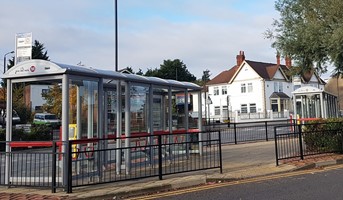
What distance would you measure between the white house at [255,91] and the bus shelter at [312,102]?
1228 inches

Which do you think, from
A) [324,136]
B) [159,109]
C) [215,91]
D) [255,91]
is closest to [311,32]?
[324,136]

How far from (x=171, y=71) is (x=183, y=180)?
88316 mm

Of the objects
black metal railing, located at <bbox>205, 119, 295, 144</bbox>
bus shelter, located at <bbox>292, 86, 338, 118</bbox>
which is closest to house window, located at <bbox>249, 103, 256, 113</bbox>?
bus shelter, located at <bbox>292, 86, 338, 118</bbox>

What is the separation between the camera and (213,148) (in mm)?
11023

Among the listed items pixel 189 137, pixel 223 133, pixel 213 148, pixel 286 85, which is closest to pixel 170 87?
pixel 189 137

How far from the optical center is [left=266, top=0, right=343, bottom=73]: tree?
579 inches

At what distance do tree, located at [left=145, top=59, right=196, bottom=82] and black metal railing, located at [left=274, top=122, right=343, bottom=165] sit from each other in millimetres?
80055

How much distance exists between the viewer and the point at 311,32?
1523 cm

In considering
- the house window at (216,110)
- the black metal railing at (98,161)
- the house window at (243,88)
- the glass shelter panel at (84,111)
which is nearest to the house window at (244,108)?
the house window at (243,88)

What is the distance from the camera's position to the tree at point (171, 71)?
95.6 meters

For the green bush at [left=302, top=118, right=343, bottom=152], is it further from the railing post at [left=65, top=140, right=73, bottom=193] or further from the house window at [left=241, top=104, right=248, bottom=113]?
the house window at [left=241, top=104, right=248, bottom=113]

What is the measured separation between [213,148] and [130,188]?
359 centimetres

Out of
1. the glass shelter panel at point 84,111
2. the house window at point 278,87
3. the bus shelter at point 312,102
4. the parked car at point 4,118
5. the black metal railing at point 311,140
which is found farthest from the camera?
the house window at point 278,87

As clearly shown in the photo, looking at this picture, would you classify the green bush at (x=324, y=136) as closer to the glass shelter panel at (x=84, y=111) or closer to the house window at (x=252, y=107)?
the glass shelter panel at (x=84, y=111)
